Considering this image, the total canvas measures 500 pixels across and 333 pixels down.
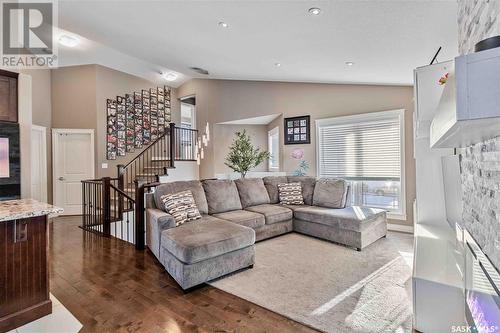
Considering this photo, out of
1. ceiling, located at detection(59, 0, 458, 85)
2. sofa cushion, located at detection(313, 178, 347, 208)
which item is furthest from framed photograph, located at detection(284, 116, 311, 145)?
sofa cushion, located at detection(313, 178, 347, 208)

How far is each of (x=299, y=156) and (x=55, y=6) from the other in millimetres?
4910

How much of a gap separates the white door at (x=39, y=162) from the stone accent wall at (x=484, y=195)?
7.39 m

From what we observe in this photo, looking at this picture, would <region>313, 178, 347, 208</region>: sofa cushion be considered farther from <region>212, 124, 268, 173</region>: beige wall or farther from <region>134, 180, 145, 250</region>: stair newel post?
<region>134, 180, 145, 250</region>: stair newel post

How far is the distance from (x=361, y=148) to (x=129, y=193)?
5422mm

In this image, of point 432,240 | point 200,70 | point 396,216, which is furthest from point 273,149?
point 432,240

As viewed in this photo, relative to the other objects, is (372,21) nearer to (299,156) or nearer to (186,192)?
(186,192)

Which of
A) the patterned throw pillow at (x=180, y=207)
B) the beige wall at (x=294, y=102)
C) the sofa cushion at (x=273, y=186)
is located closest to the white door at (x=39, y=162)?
the beige wall at (x=294, y=102)

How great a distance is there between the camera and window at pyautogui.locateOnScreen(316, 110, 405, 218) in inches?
187

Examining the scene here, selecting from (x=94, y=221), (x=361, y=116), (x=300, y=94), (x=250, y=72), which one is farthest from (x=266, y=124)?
(x=94, y=221)

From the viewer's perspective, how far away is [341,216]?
3.99m

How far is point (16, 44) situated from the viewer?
4195 millimetres

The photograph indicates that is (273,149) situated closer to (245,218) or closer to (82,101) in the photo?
(245,218)

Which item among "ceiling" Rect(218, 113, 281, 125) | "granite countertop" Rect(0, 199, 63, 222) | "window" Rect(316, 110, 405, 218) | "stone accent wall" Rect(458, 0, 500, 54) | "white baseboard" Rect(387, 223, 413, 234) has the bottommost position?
"white baseboard" Rect(387, 223, 413, 234)

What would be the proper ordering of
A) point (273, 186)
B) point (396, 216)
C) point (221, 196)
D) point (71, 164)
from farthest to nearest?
point (71, 164) < point (273, 186) < point (396, 216) < point (221, 196)
